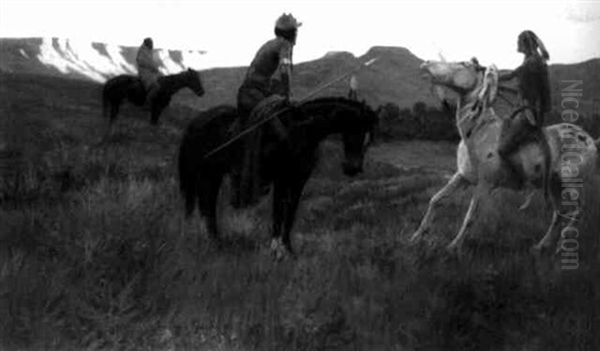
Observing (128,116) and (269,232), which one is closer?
(269,232)

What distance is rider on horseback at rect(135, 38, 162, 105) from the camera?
1053 centimetres

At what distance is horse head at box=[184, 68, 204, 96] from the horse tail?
94cm

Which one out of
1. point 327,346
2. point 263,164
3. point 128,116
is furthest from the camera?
point 128,116

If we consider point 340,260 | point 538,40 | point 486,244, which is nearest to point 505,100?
point 538,40

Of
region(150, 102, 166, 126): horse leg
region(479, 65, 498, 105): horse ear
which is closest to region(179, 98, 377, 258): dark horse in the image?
region(150, 102, 166, 126): horse leg

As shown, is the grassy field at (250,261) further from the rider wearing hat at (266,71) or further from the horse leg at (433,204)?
the rider wearing hat at (266,71)

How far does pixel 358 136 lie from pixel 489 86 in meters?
1.36

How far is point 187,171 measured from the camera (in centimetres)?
991

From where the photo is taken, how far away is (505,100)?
991 cm

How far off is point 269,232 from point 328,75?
5.29 feet

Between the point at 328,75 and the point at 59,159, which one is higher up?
the point at 328,75

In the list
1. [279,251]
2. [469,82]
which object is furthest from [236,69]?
[469,82]

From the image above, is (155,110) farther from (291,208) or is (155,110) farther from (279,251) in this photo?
(279,251)

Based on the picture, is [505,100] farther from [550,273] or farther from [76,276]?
[76,276]
